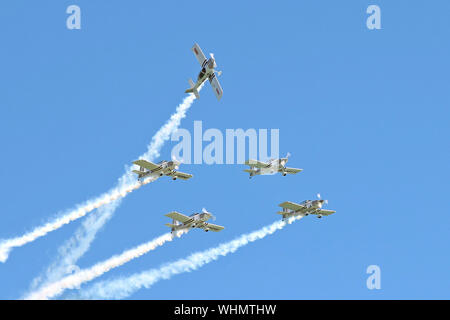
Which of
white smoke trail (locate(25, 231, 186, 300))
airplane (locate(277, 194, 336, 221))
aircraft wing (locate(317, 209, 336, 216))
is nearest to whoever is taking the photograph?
white smoke trail (locate(25, 231, 186, 300))

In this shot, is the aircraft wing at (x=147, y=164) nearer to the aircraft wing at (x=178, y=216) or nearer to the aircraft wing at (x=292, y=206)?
the aircraft wing at (x=178, y=216)

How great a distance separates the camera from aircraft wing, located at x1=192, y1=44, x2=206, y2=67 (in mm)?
140250

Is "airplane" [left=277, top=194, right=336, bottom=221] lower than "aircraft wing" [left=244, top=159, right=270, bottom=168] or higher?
lower

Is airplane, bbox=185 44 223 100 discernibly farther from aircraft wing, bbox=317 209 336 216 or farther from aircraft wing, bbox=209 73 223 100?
aircraft wing, bbox=317 209 336 216

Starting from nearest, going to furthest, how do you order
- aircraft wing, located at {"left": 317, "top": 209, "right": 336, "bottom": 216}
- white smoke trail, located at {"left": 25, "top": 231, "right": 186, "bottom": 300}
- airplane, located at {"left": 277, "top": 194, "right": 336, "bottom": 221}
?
white smoke trail, located at {"left": 25, "top": 231, "right": 186, "bottom": 300} < airplane, located at {"left": 277, "top": 194, "right": 336, "bottom": 221} < aircraft wing, located at {"left": 317, "top": 209, "right": 336, "bottom": 216}

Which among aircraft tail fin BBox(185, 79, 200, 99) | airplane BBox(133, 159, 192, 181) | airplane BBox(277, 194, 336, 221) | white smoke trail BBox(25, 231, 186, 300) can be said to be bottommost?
white smoke trail BBox(25, 231, 186, 300)

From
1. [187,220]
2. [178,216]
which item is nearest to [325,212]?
[187,220]

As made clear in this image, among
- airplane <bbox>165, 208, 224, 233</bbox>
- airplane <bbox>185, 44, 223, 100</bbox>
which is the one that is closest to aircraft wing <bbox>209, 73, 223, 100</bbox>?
airplane <bbox>185, 44, 223, 100</bbox>

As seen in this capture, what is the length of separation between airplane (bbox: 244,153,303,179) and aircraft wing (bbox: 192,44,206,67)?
1533cm

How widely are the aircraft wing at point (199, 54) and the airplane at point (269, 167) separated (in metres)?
15.3

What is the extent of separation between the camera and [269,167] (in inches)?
5984

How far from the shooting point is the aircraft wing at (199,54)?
140250 millimetres
